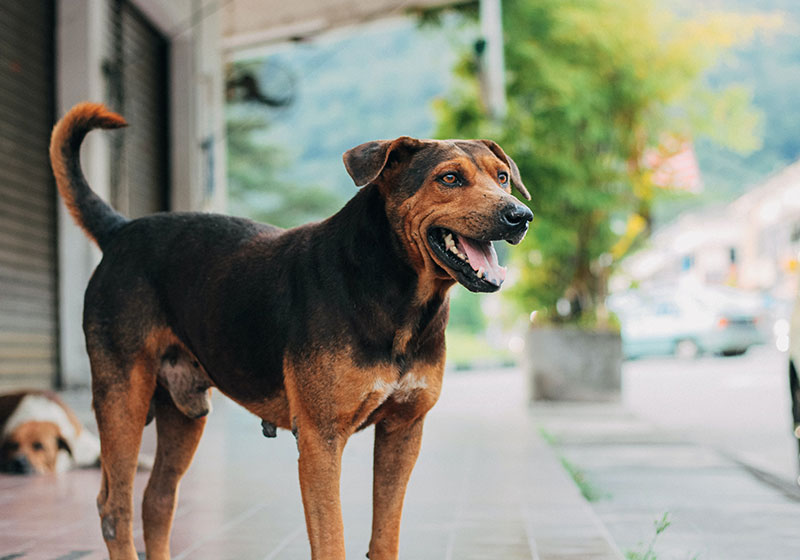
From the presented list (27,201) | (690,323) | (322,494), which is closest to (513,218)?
(322,494)

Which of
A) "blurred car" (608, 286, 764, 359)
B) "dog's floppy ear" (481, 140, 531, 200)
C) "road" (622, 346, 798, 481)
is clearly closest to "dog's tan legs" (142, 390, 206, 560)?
"dog's floppy ear" (481, 140, 531, 200)

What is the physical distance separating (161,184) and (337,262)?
970cm

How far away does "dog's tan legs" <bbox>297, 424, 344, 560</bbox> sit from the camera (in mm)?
2771

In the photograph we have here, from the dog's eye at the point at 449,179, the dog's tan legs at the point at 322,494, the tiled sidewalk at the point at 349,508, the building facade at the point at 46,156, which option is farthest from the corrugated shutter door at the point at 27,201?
the dog's eye at the point at 449,179

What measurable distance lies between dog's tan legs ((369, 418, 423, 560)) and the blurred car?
21144 mm

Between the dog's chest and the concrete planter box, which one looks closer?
the dog's chest

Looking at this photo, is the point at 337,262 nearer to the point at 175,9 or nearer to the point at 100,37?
the point at 100,37

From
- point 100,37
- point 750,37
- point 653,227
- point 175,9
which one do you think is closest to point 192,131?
point 175,9

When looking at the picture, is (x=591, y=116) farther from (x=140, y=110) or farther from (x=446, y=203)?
(x=446, y=203)

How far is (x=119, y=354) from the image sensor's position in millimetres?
3250

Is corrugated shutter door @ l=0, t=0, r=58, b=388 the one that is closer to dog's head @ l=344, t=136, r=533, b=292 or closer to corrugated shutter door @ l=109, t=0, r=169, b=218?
corrugated shutter door @ l=109, t=0, r=169, b=218

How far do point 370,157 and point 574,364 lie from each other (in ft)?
35.6

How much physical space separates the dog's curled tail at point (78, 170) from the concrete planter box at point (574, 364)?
1020cm

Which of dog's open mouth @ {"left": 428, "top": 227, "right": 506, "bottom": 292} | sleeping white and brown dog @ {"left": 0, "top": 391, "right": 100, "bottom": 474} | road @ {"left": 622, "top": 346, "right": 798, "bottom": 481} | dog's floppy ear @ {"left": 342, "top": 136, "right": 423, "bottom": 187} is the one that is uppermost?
dog's floppy ear @ {"left": 342, "top": 136, "right": 423, "bottom": 187}
